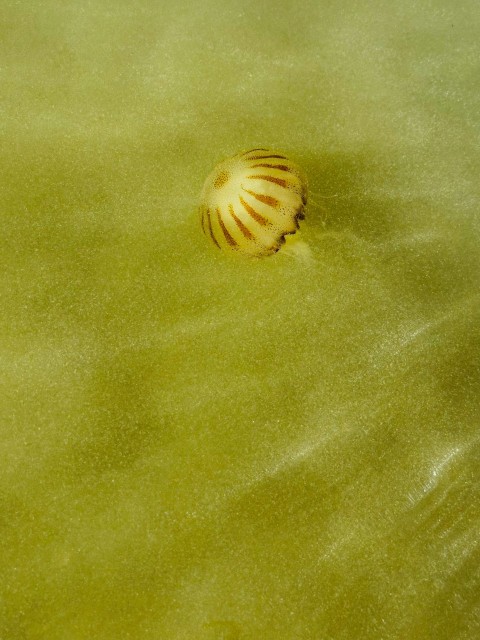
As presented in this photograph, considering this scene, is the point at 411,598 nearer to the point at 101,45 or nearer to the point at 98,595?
the point at 98,595

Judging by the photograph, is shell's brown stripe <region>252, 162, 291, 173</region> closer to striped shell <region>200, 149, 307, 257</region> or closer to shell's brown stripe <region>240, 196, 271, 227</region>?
striped shell <region>200, 149, 307, 257</region>

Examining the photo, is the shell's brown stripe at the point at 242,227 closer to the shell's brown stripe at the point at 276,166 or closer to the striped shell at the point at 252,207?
the striped shell at the point at 252,207

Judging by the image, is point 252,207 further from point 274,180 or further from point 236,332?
point 236,332

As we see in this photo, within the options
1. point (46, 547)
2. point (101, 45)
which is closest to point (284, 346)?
point (46, 547)

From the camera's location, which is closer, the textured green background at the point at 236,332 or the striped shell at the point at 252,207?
the textured green background at the point at 236,332

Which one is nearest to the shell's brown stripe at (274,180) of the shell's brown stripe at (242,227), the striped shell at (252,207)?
the striped shell at (252,207)
